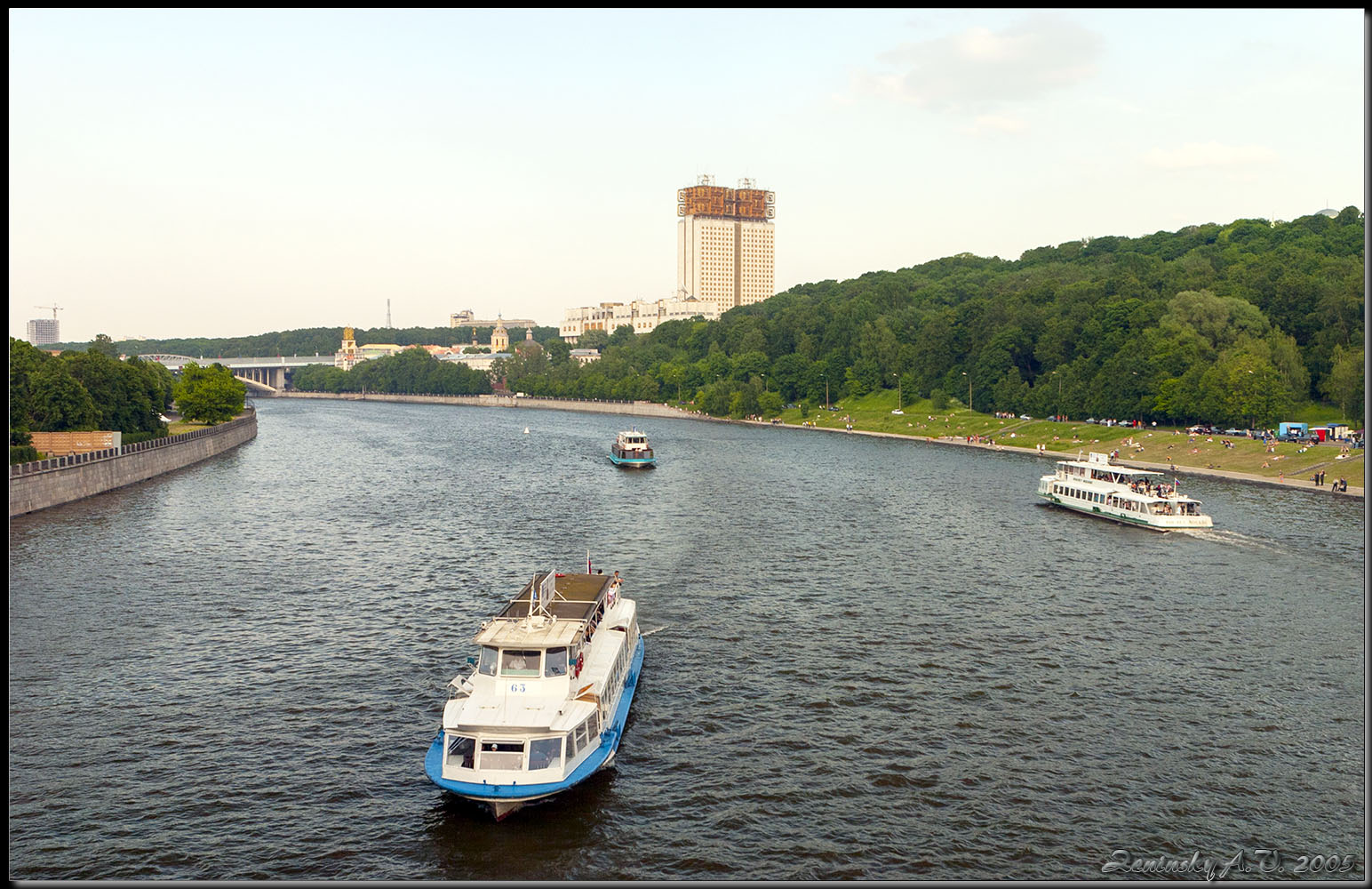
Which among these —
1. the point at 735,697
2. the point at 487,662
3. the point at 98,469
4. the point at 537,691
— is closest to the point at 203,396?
the point at 98,469

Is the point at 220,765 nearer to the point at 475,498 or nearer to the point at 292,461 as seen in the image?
the point at 475,498

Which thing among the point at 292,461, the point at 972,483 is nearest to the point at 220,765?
the point at 972,483

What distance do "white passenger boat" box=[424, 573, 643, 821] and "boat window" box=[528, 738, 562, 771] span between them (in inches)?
1.2

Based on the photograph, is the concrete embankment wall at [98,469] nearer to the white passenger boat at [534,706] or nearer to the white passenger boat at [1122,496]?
the white passenger boat at [534,706]

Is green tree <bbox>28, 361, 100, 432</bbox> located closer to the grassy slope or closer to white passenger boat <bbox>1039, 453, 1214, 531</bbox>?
white passenger boat <bbox>1039, 453, 1214, 531</bbox>

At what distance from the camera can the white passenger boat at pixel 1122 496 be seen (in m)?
81.6

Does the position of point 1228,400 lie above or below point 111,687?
above

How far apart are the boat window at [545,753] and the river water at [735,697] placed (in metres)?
1.57

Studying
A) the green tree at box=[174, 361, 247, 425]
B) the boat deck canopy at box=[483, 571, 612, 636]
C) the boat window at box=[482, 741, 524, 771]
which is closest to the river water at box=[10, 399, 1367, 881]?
the boat window at box=[482, 741, 524, 771]

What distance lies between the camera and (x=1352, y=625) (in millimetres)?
53062

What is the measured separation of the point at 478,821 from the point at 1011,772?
18.9 metres

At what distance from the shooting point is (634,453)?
135 metres

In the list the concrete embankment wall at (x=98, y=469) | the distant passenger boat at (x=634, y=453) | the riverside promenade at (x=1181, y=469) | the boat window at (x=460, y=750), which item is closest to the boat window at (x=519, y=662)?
the boat window at (x=460, y=750)

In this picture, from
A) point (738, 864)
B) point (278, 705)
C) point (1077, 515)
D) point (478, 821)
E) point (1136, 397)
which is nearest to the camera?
point (738, 864)
